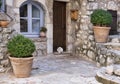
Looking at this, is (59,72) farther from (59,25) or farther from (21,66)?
(59,25)

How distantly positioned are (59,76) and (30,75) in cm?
60

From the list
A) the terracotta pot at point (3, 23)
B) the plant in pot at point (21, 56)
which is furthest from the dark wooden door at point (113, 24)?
the terracotta pot at point (3, 23)

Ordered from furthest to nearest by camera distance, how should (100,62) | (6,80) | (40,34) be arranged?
(40,34)
(100,62)
(6,80)

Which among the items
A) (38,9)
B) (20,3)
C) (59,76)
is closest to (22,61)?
(59,76)

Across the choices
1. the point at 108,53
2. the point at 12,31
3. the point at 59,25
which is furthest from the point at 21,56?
the point at 59,25

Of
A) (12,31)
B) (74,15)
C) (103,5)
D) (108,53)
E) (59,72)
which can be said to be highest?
(103,5)

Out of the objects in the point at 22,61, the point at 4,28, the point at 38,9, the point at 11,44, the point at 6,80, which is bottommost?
the point at 6,80

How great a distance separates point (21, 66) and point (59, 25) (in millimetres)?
3524

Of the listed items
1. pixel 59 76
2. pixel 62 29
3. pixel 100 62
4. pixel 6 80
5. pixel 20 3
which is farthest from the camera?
pixel 62 29

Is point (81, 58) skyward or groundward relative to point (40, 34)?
groundward

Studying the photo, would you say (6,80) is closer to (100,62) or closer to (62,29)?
(100,62)

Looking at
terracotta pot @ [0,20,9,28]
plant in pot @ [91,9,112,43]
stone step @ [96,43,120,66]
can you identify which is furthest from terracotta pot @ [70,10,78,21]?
terracotta pot @ [0,20,9,28]

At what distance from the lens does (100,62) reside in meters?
6.34

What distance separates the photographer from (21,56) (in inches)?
199
